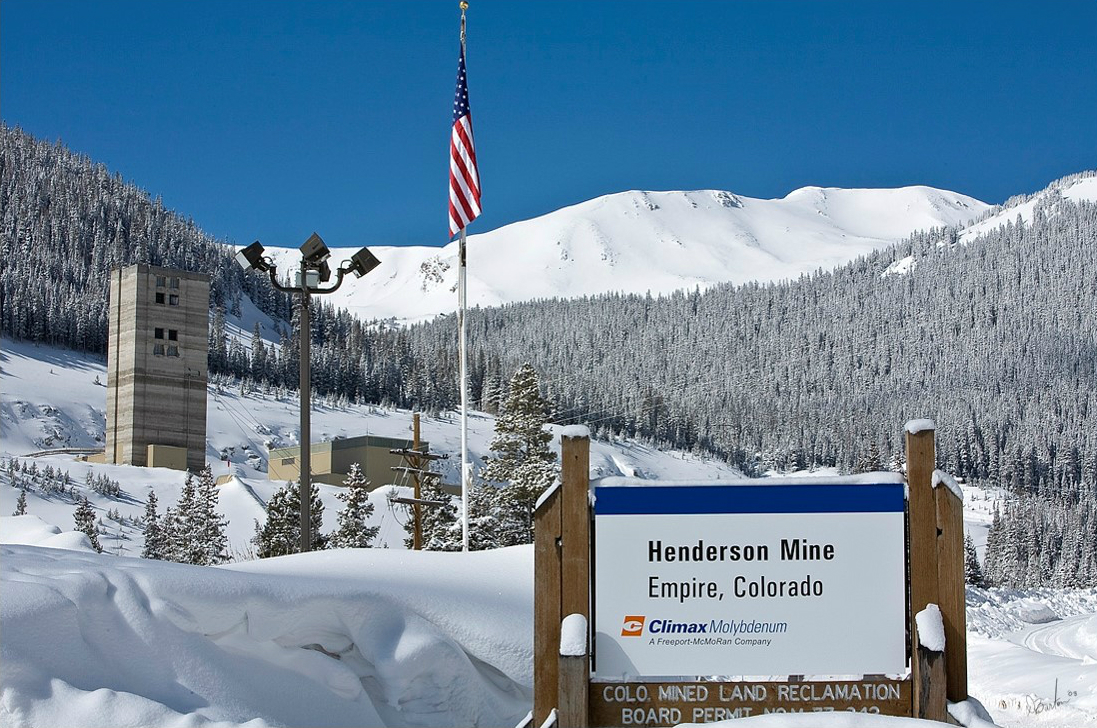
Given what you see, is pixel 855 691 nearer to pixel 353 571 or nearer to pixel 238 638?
pixel 238 638

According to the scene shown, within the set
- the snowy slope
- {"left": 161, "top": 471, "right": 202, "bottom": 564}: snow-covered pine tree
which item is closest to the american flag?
{"left": 161, "top": 471, "right": 202, "bottom": 564}: snow-covered pine tree

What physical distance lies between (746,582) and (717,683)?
0.55m

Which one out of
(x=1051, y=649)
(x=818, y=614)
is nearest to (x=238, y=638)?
(x=818, y=614)

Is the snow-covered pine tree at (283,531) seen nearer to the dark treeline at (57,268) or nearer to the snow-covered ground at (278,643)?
Answer: the snow-covered ground at (278,643)

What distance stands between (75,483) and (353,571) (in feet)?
202

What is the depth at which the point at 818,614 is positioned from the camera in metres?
6.62

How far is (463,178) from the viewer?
18.0 metres

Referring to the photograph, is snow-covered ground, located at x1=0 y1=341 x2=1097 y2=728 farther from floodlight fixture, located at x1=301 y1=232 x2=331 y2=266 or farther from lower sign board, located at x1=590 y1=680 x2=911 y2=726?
floodlight fixture, located at x1=301 y1=232 x2=331 y2=266

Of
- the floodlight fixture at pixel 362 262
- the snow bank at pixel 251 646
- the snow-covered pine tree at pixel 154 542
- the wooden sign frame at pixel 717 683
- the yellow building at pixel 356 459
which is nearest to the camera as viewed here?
the wooden sign frame at pixel 717 683

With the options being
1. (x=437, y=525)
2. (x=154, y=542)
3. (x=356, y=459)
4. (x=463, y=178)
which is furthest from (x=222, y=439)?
(x=463, y=178)

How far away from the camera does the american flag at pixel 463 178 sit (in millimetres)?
17891

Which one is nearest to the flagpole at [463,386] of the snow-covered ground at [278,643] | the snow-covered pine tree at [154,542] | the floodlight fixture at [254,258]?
the floodlight fixture at [254,258]

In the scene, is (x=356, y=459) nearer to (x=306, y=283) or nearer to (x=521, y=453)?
(x=521, y=453)

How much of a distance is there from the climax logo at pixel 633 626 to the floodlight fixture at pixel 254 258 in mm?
10085
